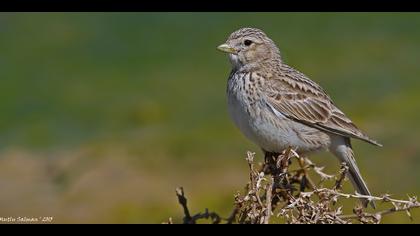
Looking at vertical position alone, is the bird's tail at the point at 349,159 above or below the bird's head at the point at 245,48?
below

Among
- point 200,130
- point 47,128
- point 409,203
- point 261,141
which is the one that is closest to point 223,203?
point 200,130

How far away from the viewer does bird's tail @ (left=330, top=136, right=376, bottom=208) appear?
7.22m

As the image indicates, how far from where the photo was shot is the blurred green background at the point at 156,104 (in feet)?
37.6

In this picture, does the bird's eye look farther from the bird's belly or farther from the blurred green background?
the blurred green background

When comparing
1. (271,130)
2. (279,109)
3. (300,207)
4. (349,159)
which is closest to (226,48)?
(279,109)

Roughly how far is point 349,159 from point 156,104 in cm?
650

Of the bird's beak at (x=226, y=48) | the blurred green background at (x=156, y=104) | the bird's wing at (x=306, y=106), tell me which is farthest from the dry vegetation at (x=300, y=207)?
the blurred green background at (x=156, y=104)

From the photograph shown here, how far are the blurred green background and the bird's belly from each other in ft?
8.70

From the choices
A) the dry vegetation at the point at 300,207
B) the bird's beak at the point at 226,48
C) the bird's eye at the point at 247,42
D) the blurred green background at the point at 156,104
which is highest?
the blurred green background at the point at 156,104

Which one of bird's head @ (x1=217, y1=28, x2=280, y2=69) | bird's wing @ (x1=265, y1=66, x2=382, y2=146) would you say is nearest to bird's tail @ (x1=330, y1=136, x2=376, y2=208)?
bird's wing @ (x1=265, y1=66, x2=382, y2=146)

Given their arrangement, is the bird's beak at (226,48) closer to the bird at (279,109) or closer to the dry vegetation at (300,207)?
the bird at (279,109)
